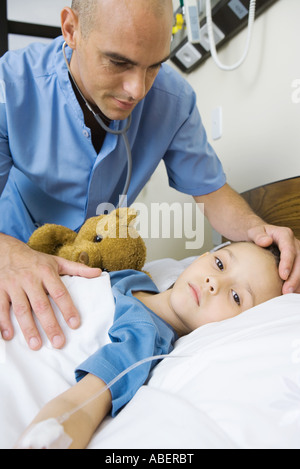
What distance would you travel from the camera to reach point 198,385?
572 mm

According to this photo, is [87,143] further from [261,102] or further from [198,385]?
[198,385]

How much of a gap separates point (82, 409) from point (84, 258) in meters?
0.48

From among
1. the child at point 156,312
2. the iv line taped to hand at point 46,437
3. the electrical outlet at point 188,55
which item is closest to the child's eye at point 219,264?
the child at point 156,312

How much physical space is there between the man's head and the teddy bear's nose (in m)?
0.39

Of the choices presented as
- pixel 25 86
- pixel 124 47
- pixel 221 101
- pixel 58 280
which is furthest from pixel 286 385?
pixel 221 101

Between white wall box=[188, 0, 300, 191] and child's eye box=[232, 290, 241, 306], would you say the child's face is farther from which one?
white wall box=[188, 0, 300, 191]

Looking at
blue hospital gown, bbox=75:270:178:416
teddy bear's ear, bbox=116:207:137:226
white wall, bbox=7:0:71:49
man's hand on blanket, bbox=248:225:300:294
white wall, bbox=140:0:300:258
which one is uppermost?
white wall, bbox=7:0:71:49

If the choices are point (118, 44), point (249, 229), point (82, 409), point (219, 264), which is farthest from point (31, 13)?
point (82, 409)

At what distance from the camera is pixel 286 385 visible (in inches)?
20.8

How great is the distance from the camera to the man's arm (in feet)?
3.08

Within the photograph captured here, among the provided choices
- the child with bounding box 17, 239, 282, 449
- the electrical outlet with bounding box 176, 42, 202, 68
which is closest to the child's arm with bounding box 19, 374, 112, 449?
the child with bounding box 17, 239, 282, 449

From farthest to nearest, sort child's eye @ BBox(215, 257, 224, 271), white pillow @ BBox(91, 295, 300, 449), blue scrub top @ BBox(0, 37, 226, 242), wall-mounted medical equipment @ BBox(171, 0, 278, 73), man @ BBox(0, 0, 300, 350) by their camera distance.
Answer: wall-mounted medical equipment @ BBox(171, 0, 278, 73) < blue scrub top @ BBox(0, 37, 226, 242) < child's eye @ BBox(215, 257, 224, 271) < man @ BBox(0, 0, 300, 350) < white pillow @ BBox(91, 295, 300, 449)

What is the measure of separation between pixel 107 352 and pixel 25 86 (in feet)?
2.77

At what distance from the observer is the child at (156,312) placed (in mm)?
629
